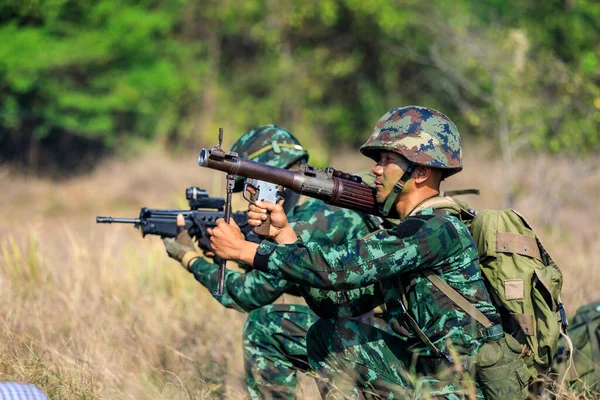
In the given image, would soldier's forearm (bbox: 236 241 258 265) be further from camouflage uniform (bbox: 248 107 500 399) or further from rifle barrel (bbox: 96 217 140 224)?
rifle barrel (bbox: 96 217 140 224)

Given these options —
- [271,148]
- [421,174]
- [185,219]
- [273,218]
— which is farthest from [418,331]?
[185,219]

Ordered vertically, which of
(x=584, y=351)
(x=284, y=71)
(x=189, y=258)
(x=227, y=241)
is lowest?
(x=584, y=351)

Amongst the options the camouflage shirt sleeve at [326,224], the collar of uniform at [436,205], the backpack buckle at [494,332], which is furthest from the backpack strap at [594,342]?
the collar of uniform at [436,205]

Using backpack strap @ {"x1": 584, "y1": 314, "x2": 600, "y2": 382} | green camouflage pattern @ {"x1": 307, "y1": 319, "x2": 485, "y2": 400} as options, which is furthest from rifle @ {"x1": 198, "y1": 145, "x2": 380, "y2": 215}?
backpack strap @ {"x1": 584, "y1": 314, "x2": 600, "y2": 382}

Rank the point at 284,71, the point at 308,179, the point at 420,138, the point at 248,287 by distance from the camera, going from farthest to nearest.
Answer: the point at 284,71
the point at 248,287
the point at 308,179
the point at 420,138

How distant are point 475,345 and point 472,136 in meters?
18.8

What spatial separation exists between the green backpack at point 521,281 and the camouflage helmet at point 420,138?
0.62ft

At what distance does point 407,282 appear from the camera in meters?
3.56

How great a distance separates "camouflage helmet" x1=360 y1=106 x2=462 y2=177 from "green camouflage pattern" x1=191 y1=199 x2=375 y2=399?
0.88 metres

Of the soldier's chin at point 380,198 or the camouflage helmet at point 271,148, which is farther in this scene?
the camouflage helmet at point 271,148

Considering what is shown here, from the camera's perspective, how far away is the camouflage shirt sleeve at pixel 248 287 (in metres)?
4.23

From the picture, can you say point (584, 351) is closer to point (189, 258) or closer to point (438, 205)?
point (438, 205)

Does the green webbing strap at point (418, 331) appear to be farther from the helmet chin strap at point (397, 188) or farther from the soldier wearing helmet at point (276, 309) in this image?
the soldier wearing helmet at point (276, 309)

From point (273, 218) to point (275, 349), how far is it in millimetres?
1235
